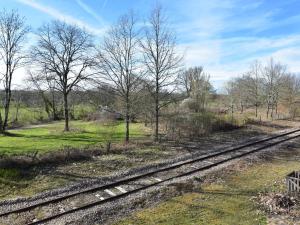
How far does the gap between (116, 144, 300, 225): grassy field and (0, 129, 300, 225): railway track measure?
175cm

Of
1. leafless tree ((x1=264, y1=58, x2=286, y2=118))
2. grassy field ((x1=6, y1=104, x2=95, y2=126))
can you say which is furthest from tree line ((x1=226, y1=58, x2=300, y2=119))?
grassy field ((x1=6, y1=104, x2=95, y2=126))

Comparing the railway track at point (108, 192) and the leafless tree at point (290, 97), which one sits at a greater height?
the leafless tree at point (290, 97)

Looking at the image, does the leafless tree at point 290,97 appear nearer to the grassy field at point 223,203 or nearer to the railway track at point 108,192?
the railway track at point 108,192

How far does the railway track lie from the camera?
11227 millimetres

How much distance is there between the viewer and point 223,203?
39.8 ft

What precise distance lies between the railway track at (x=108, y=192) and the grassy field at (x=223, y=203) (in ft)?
5.75

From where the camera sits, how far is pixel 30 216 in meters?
11.1

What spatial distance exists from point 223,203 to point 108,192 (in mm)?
4862

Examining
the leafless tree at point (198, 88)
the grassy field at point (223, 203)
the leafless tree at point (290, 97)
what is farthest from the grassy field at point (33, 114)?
the leafless tree at point (290, 97)

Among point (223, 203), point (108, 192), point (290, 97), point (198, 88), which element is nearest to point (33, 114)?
point (198, 88)

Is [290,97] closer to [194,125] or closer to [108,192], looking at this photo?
[194,125]

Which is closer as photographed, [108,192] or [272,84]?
[108,192]

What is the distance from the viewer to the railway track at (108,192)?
11227mm

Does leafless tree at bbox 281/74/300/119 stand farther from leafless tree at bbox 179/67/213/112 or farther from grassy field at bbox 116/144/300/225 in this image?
grassy field at bbox 116/144/300/225
